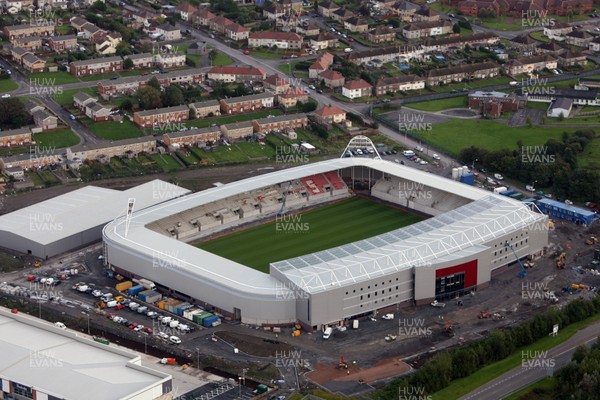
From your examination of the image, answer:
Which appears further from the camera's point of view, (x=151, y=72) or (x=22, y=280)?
(x=151, y=72)

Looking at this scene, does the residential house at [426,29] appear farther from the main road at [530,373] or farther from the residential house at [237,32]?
the main road at [530,373]

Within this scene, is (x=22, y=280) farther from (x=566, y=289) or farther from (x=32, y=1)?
(x=32, y=1)

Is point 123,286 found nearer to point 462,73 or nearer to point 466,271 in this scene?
point 466,271

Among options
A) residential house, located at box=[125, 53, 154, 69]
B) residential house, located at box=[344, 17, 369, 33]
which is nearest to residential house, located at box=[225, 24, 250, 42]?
residential house, located at box=[344, 17, 369, 33]

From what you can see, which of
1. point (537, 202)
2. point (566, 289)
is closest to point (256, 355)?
point (566, 289)

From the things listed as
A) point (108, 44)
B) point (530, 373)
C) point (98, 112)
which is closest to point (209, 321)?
point (530, 373)

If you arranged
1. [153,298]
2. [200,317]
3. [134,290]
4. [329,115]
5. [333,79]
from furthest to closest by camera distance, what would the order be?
[333,79] < [329,115] < [134,290] < [153,298] < [200,317]
